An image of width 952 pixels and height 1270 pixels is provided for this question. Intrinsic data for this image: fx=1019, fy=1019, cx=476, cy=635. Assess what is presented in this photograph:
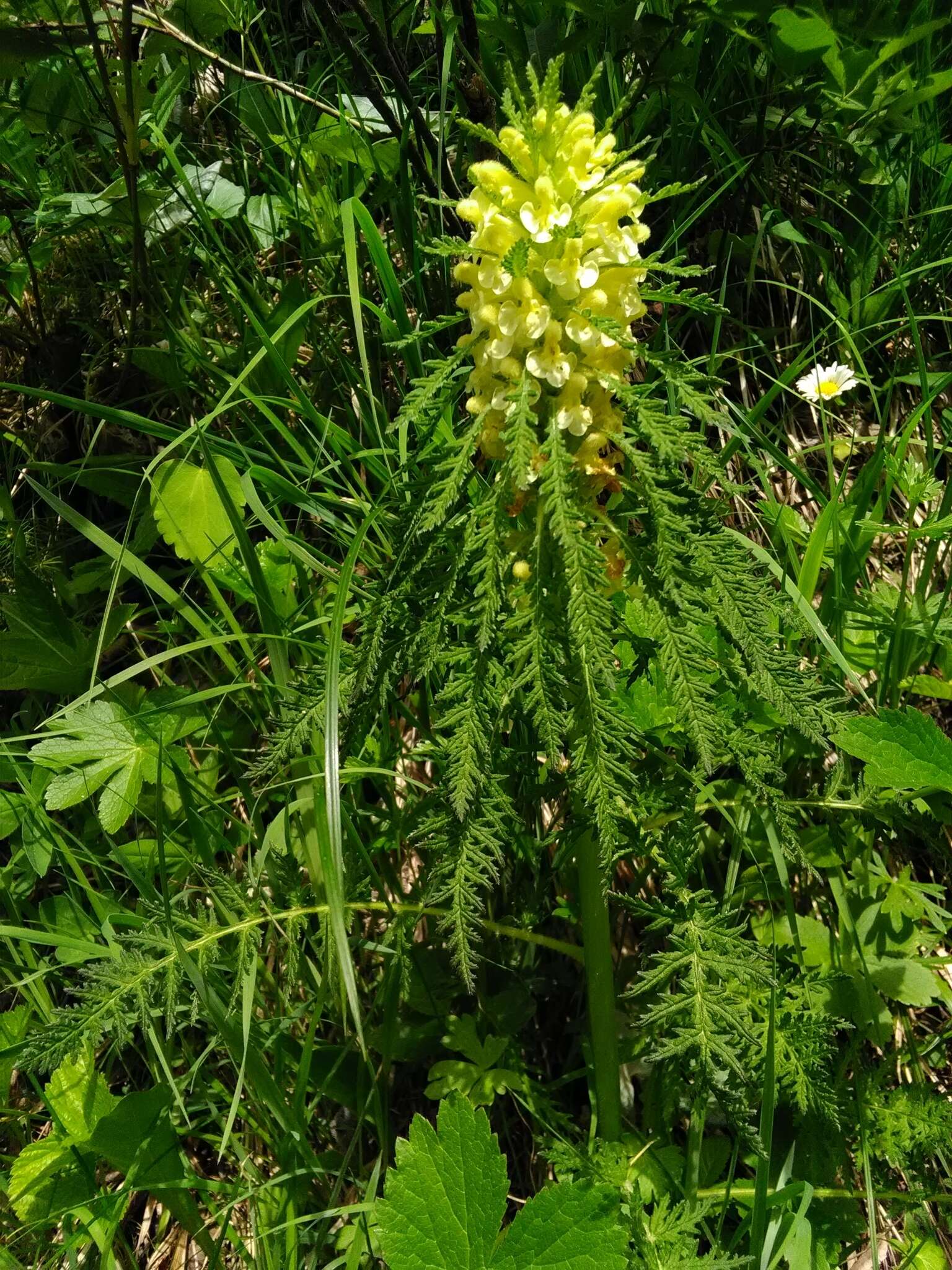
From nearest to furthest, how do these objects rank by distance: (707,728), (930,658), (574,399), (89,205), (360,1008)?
(707,728), (574,399), (360,1008), (930,658), (89,205)

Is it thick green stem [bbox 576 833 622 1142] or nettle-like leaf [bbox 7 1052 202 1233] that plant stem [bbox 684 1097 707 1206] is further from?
nettle-like leaf [bbox 7 1052 202 1233]

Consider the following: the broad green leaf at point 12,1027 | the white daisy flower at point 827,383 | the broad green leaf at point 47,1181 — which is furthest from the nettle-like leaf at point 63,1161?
the white daisy flower at point 827,383

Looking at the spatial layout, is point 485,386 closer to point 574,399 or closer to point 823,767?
point 574,399

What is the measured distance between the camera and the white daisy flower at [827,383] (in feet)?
7.25

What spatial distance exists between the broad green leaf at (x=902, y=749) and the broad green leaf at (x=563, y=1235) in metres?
0.71

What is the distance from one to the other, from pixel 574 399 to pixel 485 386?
12 cm

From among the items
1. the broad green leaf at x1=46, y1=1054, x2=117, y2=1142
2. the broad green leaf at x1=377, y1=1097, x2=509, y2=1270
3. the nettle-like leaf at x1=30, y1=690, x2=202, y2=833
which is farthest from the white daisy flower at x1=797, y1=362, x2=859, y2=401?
the broad green leaf at x1=46, y1=1054, x2=117, y2=1142

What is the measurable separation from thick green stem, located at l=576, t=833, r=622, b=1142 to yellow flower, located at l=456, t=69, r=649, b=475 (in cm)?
66

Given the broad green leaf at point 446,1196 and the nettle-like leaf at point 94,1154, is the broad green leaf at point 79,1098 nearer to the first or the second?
the nettle-like leaf at point 94,1154

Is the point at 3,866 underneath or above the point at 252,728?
underneath

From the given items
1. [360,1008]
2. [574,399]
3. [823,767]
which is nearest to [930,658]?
[823,767]

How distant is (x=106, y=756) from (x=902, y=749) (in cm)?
134

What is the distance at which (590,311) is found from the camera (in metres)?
1.25

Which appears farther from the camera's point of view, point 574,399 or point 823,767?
point 823,767
